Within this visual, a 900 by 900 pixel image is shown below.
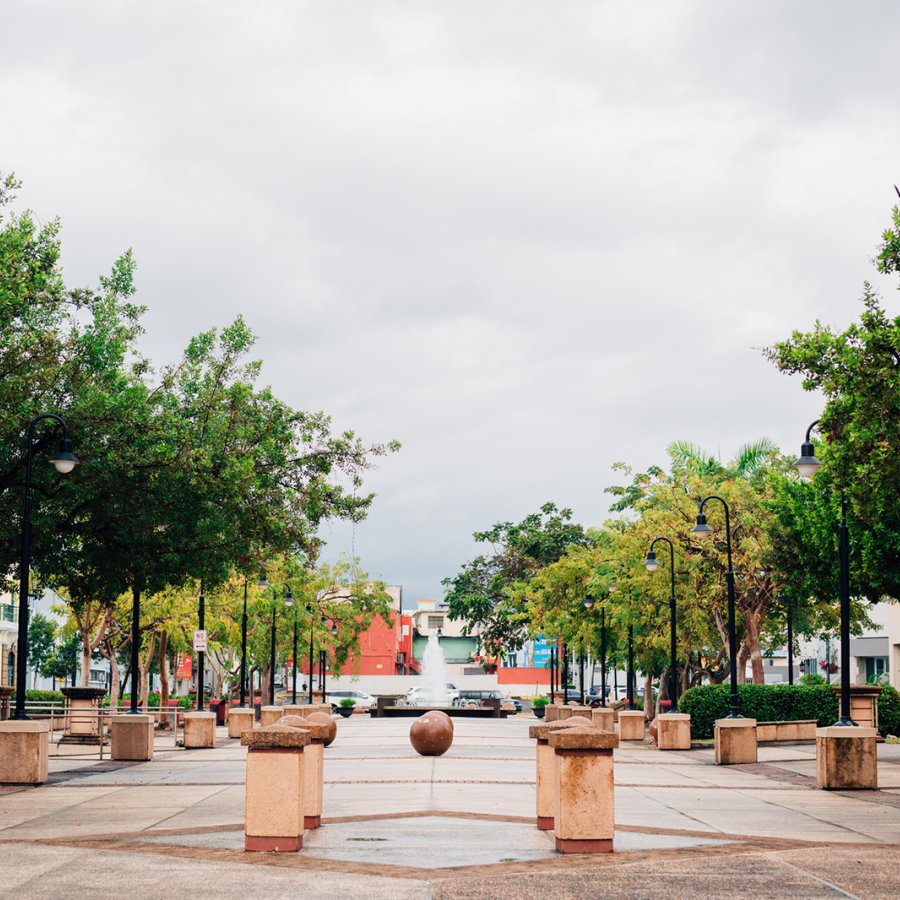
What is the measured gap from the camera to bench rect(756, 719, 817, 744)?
110 feet

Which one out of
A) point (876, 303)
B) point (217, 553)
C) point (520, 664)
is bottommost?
point (520, 664)

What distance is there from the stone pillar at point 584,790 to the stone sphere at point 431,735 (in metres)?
15.4

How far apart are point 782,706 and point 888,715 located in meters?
3.09

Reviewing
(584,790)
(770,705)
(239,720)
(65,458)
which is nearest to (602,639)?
(770,705)

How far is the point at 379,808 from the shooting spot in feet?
51.8

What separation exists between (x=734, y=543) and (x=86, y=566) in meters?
25.9

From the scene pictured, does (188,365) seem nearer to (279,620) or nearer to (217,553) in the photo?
(217,553)

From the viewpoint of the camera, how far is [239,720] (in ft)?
122

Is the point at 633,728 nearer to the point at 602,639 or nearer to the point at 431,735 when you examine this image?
the point at 602,639

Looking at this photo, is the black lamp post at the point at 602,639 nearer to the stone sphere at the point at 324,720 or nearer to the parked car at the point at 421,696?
the parked car at the point at 421,696

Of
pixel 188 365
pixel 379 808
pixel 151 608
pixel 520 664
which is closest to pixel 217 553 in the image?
pixel 188 365

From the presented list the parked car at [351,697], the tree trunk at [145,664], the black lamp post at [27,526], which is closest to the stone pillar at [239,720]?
the tree trunk at [145,664]

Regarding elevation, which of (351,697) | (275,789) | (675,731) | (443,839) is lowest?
(351,697)

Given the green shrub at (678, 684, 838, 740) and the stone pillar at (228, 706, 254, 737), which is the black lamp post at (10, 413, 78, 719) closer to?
the stone pillar at (228, 706, 254, 737)
